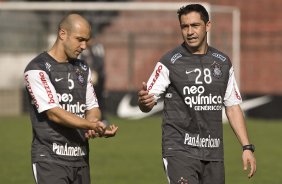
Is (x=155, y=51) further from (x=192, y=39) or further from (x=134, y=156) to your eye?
(x=192, y=39)

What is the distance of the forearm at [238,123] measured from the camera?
8523mm

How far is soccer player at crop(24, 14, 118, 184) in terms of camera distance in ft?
26.5

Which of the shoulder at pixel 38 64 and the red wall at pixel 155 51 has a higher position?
the red wall at pixel 155 51

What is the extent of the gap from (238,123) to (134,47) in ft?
77.8

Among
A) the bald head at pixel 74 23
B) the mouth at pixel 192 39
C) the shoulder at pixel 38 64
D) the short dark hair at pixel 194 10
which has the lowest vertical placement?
the shoulder at pixel 38 64

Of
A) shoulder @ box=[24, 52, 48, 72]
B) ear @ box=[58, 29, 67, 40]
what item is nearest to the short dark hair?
ear @ box=[58, 29, 67, 40]

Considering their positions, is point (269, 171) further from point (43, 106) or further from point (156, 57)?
point (156, 57)

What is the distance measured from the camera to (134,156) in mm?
17750

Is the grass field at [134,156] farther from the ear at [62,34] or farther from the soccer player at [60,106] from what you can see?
the ear at [62,34]

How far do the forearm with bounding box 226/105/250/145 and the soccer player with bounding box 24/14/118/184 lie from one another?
1.31 meters

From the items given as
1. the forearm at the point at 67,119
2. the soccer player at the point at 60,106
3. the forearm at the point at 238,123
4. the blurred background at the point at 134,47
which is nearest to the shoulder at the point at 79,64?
the soccer player at the point at 60,106

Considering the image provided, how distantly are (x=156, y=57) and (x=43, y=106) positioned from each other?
954 inches

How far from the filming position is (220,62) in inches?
338

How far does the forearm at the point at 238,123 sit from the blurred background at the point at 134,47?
1479cm
